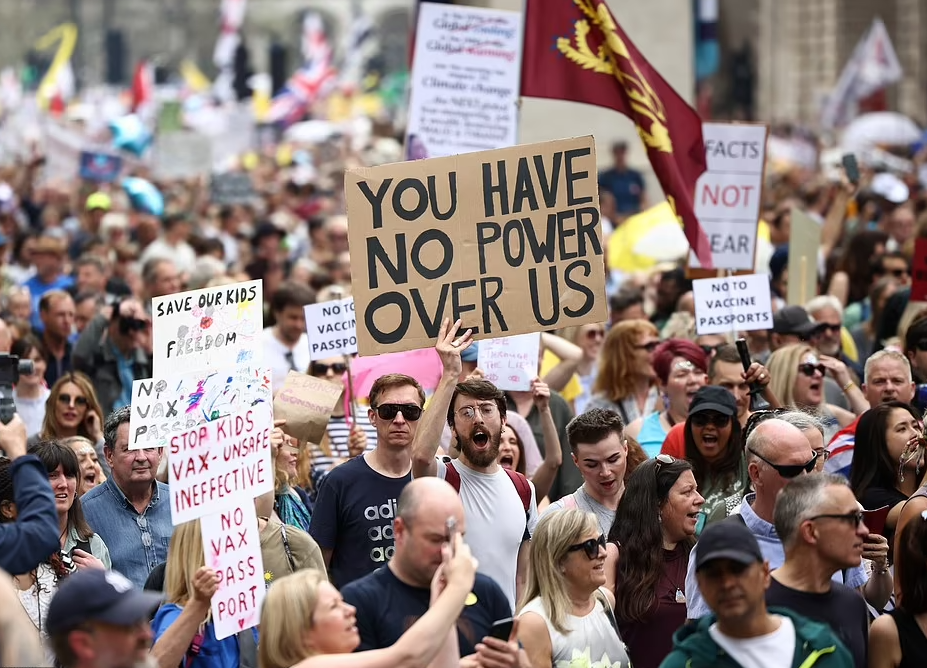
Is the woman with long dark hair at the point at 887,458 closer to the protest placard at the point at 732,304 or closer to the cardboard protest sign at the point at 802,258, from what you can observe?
the protest placard at the point at 732,304

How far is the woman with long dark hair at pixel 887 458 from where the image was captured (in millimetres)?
7676

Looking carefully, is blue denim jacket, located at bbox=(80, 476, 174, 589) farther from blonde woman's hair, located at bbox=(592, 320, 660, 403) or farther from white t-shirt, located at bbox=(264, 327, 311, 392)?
white t-shirt, located at bbox=(264, 327, 311, 392)

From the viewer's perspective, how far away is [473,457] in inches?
285

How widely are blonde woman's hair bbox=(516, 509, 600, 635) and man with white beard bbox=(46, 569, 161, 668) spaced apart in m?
1.65

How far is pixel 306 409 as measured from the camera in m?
8.31

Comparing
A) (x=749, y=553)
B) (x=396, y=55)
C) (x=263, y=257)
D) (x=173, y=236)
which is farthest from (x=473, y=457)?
(x=396, y=55)

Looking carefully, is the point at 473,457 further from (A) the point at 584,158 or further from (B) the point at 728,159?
(B) the point at 728,159

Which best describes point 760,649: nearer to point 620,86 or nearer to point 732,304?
point 732,304

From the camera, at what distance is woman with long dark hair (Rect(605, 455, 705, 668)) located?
656 centimetres

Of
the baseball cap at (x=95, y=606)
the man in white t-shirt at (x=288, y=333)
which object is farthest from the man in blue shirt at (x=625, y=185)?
the baseball cap at (x=95, y=606)

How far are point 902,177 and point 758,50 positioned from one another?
34802 mm

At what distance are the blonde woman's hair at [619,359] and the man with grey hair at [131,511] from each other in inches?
128

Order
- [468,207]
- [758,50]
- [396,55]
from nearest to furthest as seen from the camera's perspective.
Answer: [468,207] < [758,50] < [396,55]

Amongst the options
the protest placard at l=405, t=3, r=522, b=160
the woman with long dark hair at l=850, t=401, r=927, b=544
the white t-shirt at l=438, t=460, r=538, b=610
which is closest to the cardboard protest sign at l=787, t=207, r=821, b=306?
the protest placard at l=405, t=3, r=522, b=160
